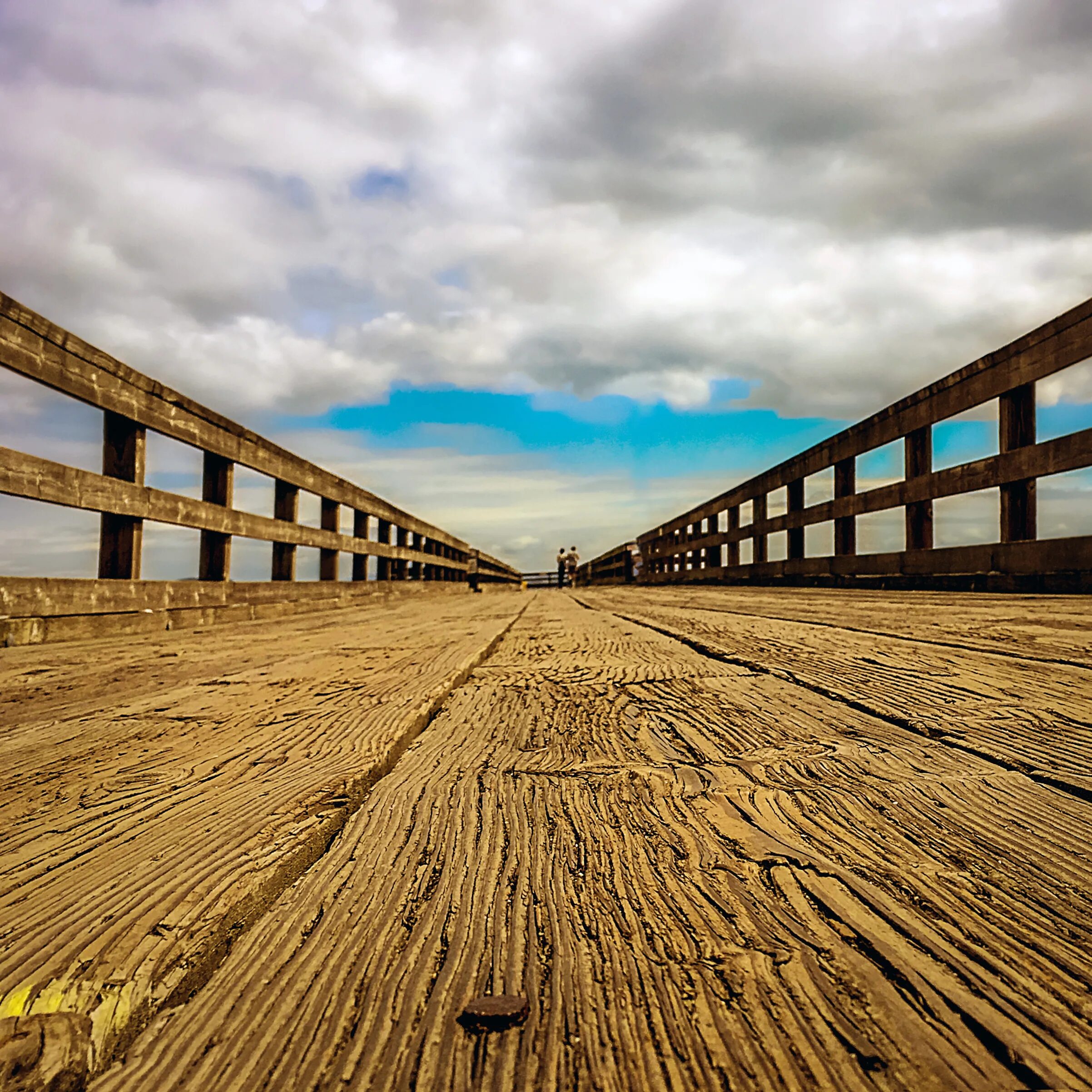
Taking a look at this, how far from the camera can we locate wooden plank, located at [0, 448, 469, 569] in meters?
3.02

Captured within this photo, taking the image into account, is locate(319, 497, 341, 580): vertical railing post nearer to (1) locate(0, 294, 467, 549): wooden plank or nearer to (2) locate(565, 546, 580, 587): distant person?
(1) locate(0, 294, 467, 549): wooden plank

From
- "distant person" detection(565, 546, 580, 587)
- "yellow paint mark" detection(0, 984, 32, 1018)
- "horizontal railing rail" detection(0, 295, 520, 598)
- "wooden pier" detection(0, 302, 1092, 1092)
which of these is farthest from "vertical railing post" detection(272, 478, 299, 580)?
"distant person" detection(565, 546, 580, 587)

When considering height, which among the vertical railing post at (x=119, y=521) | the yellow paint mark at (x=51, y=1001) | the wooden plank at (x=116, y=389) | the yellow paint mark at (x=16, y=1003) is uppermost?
the wooden plank at (x=116, y=389)

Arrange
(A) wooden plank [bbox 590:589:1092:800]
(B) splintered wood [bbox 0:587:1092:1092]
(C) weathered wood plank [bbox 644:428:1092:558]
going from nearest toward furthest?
1. (B) splintered wood [bbox 0:587:1092:1092]
2. (A) wooden plank [bbox 590:589:1092:800]
3. (C) weathered wood plank [bbox 644:428:1092:558]

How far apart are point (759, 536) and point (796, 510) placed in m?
1.10

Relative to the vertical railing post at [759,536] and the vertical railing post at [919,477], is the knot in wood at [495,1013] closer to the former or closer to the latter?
the vertical railing post at [919,477]

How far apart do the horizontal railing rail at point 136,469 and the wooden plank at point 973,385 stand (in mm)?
4503

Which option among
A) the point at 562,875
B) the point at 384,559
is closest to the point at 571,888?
the point at 562,875

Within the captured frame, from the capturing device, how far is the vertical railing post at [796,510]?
7.62 meters

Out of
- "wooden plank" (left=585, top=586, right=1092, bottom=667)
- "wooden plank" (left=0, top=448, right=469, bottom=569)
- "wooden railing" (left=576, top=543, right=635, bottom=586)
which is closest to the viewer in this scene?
"wooden plank" (left=585, top=586, right=1092, bottom=667)

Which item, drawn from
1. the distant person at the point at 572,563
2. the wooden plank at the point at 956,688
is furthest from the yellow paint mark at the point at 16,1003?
the distant person at the point at 572,563

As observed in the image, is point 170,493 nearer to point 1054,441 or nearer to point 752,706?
point 752,706

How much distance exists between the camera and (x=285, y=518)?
5.91 m

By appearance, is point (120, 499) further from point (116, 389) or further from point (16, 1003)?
point (16, 1003)
